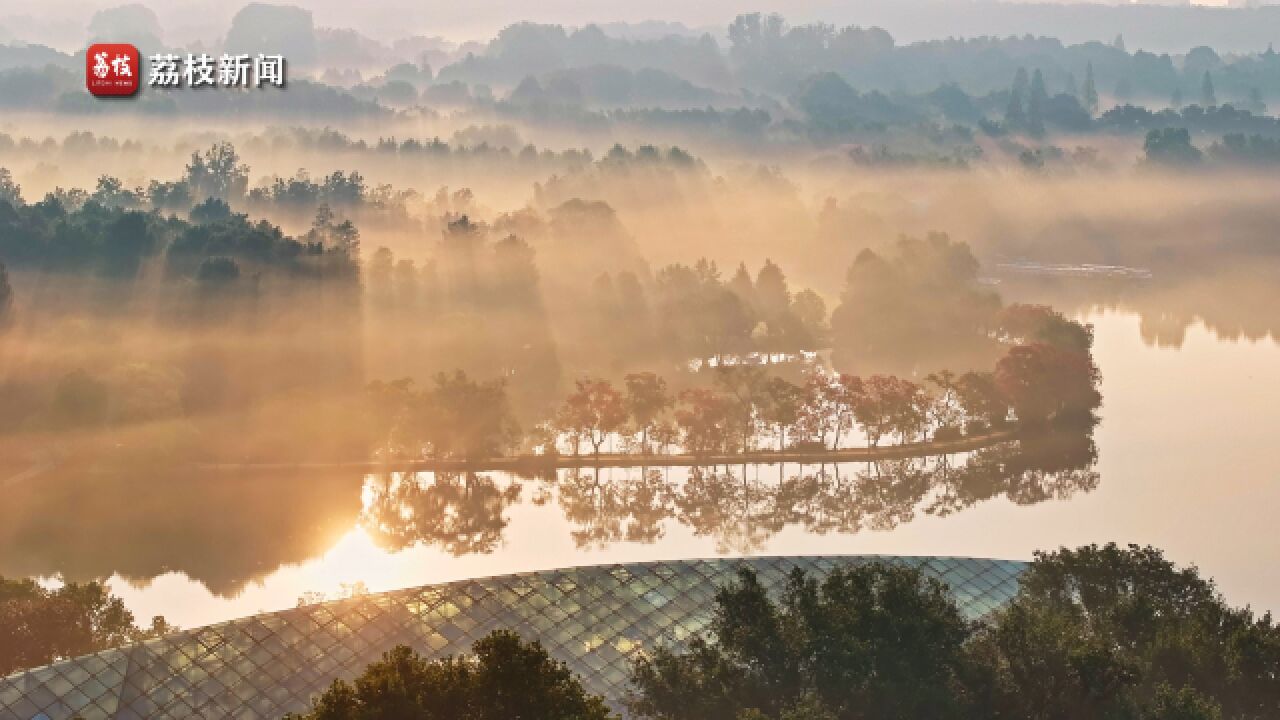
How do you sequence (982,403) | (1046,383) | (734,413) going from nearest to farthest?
(734,413), (982,403), (1046,383)

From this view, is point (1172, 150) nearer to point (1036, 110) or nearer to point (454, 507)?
point (1036, 110)

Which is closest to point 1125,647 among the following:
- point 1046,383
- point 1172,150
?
point 1046,383

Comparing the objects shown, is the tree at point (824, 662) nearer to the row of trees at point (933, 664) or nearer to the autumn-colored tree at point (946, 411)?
the row of trees at point (933, 664)

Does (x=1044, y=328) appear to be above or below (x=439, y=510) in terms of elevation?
above

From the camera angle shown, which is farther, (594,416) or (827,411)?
(827,411)

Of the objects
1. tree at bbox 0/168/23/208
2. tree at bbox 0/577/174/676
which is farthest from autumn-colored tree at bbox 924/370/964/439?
tree at bbox 0/168/23/208

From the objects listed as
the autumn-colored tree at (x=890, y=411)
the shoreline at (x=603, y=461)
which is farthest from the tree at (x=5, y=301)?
the autumn-colored tree at (x=890, y=411)
